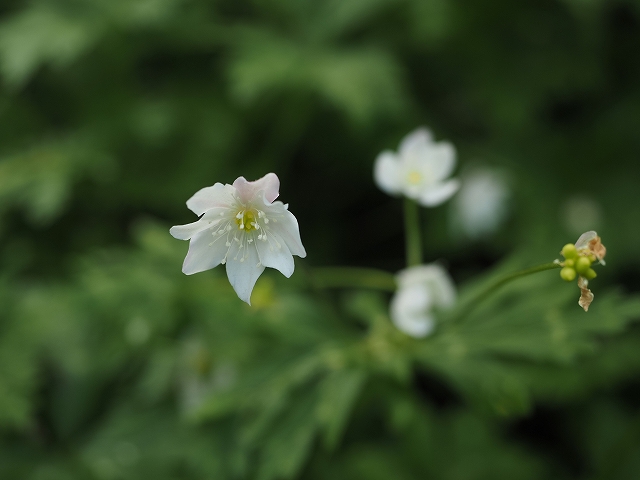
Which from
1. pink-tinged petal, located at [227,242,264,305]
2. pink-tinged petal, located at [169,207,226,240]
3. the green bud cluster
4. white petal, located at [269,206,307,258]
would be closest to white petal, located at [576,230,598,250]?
the green bud cluster

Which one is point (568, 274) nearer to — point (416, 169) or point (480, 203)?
point (416, 169)

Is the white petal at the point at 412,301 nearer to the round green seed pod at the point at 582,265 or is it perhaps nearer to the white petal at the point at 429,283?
the white petal at the point at 429,283

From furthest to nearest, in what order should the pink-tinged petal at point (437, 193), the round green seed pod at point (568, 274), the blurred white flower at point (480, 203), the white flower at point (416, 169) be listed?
the blurred white flower at point (480, 203) → the white flower at point (416, 169) → the pink-tinged petal at point (437, 193) → the round green seed pod at point (568, 274)

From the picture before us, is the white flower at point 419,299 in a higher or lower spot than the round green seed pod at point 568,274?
higher

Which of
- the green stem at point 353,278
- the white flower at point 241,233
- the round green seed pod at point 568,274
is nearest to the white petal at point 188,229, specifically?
the white flower at point 241,233

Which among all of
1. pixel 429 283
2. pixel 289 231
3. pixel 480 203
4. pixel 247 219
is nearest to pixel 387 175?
pixel 429 283

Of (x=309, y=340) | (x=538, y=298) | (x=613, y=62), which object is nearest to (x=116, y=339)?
(x=309, y=340)

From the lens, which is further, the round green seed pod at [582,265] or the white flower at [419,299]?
the white flower at [419,299]
